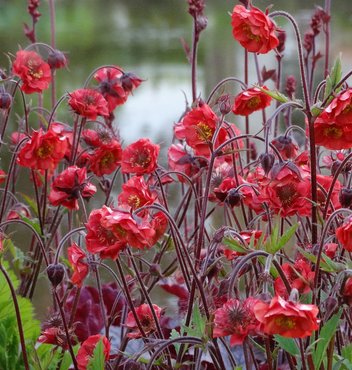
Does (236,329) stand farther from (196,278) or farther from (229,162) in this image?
(229,162)

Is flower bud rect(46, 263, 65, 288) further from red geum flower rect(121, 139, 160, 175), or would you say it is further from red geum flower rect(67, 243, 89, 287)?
red geum flower rect(121, 139, 160, 175)

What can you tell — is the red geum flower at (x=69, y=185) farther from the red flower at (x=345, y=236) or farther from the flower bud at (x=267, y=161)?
the red flower at (x=345, y=236)

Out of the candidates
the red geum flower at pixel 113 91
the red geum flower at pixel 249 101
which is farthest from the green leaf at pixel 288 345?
the red geum flower at pixel 113 91

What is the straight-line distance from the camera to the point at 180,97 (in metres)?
5.43

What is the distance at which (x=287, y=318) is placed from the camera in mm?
940

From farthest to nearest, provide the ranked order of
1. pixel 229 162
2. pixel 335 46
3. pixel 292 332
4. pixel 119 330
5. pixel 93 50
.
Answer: pixel 93 50
pixel 335 46
pixel 119 330
pixel 229 162
pixel 292 332

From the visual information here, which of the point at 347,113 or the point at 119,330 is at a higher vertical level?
the point at 347,113

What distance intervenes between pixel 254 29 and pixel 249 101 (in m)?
0.16

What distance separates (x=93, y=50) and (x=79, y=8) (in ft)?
11.8

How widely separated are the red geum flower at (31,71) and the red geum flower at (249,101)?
0.51 metres

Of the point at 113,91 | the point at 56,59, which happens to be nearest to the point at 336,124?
the point at 113,91

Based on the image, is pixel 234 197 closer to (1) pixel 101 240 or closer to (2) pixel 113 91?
(1) pixel 101 240

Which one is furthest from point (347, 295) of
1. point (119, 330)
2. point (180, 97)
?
point (180, 97)

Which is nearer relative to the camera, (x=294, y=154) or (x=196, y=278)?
(x=196, y=278)
